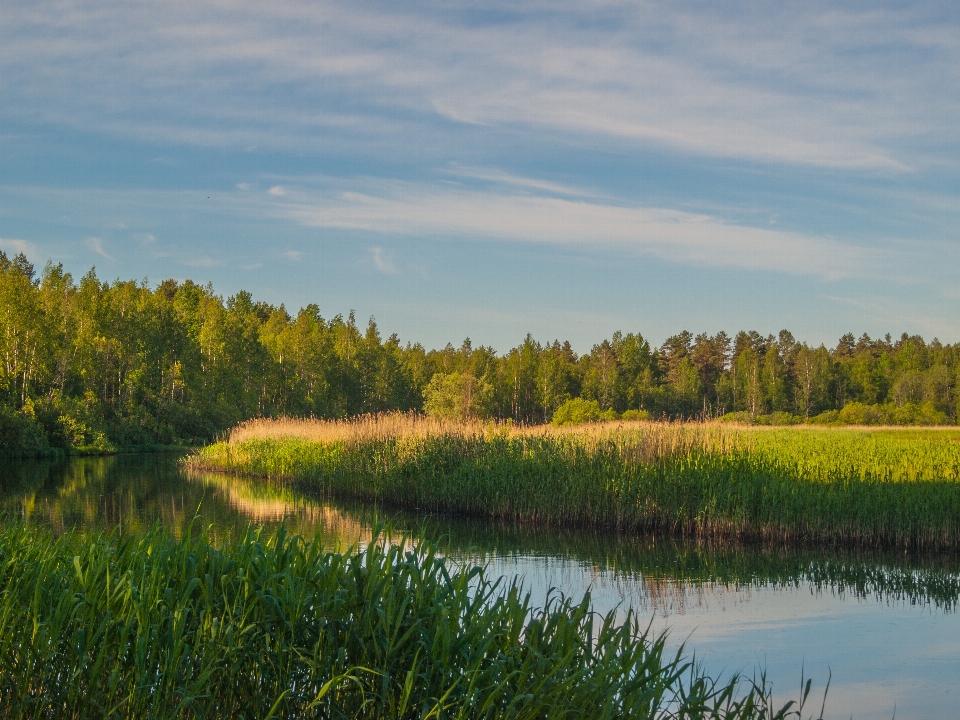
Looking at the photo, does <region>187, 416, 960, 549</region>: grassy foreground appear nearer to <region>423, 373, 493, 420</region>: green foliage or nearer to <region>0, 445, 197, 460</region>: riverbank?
<region>0, 445, 197, 460</region>: riverbank

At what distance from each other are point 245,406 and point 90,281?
13522 millimetres

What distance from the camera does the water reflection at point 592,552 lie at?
38.4 feet

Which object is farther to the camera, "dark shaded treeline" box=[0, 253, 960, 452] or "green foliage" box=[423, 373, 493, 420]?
"green foliage" box=[423, 373, 493, 420]

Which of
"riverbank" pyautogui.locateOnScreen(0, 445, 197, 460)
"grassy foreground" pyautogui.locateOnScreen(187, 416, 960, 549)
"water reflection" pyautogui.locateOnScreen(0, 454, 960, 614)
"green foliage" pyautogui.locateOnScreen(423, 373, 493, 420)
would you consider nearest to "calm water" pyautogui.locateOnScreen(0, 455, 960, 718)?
"water reflection" pyautogui.locateOnScreen(0, 454, 960, 614)

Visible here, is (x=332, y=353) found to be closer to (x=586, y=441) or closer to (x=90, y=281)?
(x=90, y=281)

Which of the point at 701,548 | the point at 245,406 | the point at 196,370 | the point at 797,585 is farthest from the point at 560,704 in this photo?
the point at 245,406

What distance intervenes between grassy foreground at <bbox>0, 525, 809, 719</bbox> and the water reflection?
4.37 ft

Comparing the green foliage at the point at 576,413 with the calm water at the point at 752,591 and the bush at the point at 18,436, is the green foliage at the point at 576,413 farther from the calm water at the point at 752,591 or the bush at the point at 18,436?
the calm water at the point at 752,591

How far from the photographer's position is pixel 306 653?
5074mm

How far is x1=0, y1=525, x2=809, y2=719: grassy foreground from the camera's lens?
4.69 meters

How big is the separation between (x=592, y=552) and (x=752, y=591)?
10.3ft

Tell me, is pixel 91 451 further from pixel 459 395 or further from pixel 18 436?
pixel 459 395

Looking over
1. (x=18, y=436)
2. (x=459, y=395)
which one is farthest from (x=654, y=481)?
(x=459, y=395)

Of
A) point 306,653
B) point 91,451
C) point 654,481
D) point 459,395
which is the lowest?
point 91,451
